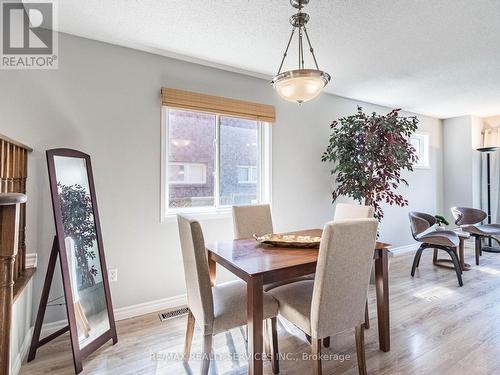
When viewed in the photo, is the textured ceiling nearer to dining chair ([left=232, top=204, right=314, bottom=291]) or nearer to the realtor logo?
the realtor logo

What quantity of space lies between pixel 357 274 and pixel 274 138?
→ 6.82 ft

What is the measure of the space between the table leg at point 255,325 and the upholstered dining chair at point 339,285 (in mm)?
303

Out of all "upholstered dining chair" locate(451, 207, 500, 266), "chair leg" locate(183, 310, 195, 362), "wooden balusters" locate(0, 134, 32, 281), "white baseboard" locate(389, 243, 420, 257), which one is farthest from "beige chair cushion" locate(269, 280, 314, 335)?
"upholstered dining chair" locate(451, 207, 500, 266)

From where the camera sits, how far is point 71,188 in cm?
207

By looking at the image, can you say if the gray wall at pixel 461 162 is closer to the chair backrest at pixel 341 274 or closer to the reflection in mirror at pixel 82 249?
the chair backrest at pixel 341 274

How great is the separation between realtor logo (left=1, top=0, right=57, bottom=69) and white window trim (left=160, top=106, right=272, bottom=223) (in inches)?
38.8

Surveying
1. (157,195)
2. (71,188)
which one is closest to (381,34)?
(157,195)

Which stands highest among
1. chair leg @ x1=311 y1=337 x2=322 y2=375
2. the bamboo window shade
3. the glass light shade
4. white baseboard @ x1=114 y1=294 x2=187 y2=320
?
the bamboo window shade

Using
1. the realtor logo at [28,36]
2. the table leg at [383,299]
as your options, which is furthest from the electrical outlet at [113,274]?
the table leg at [383,299]

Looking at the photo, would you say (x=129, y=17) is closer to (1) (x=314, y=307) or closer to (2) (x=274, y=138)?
(2) (x=274, y=138)

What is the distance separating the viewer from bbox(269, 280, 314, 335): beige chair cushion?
1.62m

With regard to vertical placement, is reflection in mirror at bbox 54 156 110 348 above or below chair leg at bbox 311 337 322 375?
above

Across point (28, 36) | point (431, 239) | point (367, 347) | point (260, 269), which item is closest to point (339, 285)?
point (260, 269)

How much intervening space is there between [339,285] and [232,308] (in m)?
0.66
